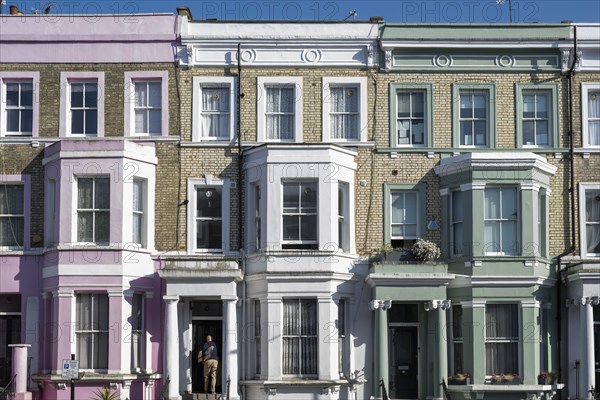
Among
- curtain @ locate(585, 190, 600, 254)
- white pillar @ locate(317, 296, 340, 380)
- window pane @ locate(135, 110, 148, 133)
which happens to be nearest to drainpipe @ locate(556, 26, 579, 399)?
curtain @ locate(585, 190, 600, 254)

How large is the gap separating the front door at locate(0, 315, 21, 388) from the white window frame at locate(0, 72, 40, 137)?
17.3ft

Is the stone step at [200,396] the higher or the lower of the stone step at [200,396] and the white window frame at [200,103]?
the lower

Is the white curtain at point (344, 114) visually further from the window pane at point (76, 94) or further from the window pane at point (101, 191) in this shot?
the window pane at point (76, 94)

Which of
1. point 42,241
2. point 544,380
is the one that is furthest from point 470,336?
point 42,241

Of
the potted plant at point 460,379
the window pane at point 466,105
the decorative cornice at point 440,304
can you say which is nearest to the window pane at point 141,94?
the window pane at point 466,105

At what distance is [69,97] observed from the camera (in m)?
35.9

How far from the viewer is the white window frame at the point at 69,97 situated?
35656 millimetres

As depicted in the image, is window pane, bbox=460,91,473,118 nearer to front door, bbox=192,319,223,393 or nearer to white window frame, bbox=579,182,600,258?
white window frame, bbox=579,182,600,258

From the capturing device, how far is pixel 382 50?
1407 inches

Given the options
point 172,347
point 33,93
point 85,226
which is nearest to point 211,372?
point 172,347

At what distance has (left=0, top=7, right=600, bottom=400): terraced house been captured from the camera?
34.1 metres

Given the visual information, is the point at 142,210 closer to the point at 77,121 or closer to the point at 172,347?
the point at 77,121

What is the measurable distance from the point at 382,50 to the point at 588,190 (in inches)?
A: 281

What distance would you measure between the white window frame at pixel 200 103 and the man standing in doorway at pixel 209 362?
5.78 meters
